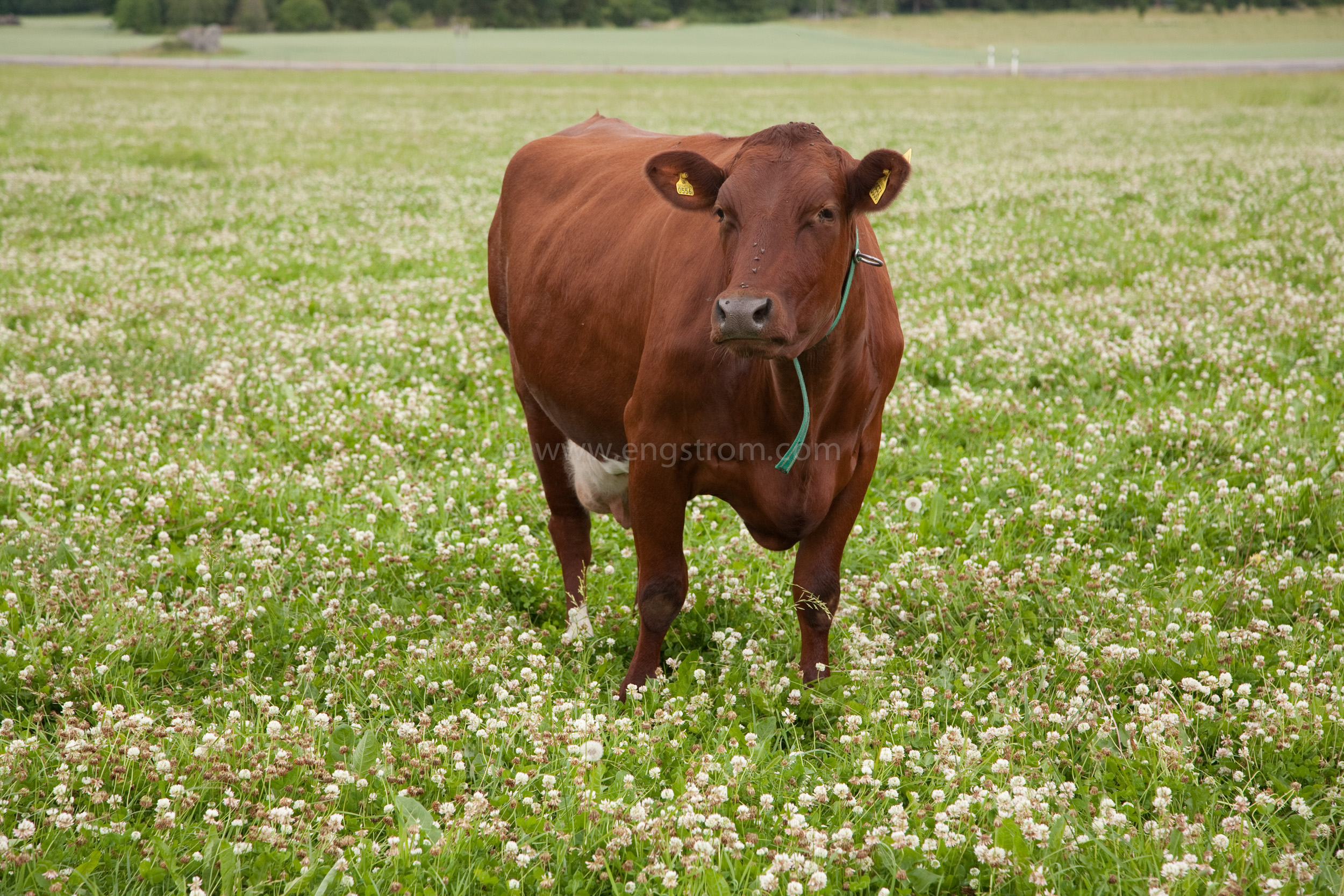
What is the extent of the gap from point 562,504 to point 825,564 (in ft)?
5.82

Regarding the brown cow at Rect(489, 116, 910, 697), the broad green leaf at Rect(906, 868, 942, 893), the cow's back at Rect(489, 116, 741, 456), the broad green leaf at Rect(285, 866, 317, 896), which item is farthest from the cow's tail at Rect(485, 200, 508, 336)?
the broad green leaf at Rect(906, 868, 942, 893)

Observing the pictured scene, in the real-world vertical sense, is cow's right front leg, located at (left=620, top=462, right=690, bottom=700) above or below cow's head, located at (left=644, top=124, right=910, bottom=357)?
below

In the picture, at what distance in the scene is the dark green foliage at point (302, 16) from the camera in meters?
106

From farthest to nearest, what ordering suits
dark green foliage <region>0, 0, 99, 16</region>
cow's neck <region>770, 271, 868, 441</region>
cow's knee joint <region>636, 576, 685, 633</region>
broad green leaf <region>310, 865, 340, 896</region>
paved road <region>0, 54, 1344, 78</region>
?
dark green foliage <region>0, 0, 99, 16</region>
paved road <region>0, 54, 1344, 78</region>
cow's knee joint <region>636, 576, 685, 633</region>
cow's neck <region>770, 271, 868, 441</region>
broad green leaf <region>310, 865, 340, 896</region>

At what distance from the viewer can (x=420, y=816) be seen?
3.90 m

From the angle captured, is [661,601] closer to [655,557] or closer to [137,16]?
[655,557]

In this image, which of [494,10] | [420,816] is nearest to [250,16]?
[494,10]

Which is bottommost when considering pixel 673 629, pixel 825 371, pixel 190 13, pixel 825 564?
pixel 673 629

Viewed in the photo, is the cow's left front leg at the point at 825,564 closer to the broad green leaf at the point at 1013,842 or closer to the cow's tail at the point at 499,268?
the broad green leaf at the point at 1013,842

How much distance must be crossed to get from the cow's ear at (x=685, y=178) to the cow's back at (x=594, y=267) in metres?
0.21

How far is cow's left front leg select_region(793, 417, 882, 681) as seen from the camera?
513 cm

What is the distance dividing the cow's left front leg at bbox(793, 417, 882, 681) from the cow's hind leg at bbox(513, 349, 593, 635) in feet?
4.48

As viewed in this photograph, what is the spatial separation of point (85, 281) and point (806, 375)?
11461 mm

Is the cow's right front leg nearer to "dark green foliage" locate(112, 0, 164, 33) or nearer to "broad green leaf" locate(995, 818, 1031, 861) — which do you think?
"broad green leaf" locate(995, 818, 1031, 861)
